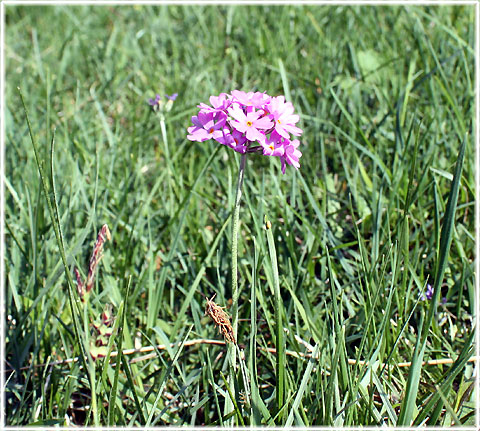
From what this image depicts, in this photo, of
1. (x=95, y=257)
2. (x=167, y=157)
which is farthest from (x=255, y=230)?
(x=95, y=257)

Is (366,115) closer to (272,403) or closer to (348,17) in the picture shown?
(348,17)

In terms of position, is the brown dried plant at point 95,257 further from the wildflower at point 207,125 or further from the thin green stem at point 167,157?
the thin green stem at point 167,157

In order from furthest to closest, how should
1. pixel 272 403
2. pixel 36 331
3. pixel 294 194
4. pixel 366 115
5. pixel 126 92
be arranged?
1. pixel 126 92
2. pixel 366 115
3. pixel 294 194
4. pixel 36 331
5. pixel 272 403

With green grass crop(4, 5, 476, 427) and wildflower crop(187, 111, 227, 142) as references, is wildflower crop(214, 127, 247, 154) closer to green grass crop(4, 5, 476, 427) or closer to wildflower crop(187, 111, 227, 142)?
wildflower crop(187, 111, 227, 142)

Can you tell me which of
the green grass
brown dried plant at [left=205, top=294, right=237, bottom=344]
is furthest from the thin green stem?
brown dried plant at [left=205, top=294, right=237, bottom=344]

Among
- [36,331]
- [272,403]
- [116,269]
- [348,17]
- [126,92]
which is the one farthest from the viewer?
[348,17]

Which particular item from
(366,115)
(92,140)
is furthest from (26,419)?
(366,115)

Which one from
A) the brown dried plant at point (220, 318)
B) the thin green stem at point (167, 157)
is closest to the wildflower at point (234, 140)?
the brown dried plant at point (220, 318)
